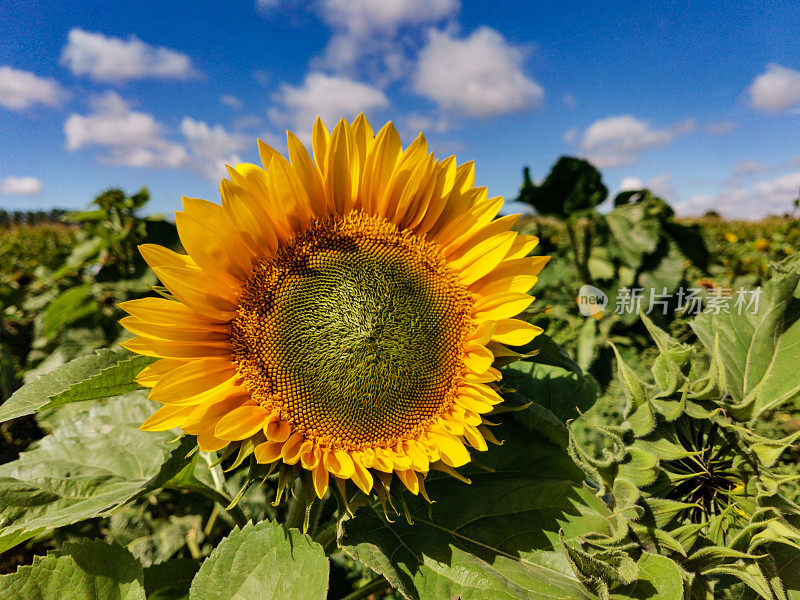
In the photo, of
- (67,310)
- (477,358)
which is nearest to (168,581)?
(477,358)

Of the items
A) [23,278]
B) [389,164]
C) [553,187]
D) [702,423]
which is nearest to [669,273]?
[553,187]

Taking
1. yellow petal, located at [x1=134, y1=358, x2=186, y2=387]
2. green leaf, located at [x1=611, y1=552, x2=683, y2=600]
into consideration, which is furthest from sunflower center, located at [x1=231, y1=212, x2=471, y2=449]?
green leaf, located at [x1=611, y1=552, x2=683, y2=600]

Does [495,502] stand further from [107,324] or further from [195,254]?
[107,324]

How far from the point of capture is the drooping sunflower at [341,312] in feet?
3.20

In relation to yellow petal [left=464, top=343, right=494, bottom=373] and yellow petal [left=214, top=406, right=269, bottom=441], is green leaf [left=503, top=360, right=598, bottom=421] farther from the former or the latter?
yellow petal [left=214, top=406, right=269, bottom=441]

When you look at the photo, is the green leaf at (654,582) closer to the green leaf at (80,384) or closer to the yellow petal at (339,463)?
the yellow petal at (339,463)

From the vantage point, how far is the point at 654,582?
94 cm

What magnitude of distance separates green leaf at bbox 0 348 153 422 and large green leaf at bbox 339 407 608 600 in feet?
1.76

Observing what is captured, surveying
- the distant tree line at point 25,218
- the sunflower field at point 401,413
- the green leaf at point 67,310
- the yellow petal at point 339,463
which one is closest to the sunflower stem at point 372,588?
the sunflower field at point 401,413

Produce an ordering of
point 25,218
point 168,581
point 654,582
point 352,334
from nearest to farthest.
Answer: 1. point 654,582
2. point 352,334
3. point 168,581
4. point 25,218

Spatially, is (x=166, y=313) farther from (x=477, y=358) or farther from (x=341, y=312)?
(x=477, y=358)

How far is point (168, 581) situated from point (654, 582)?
1.25 meters

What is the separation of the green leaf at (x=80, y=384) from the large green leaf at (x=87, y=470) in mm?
181

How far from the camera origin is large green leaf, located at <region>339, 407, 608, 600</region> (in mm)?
983
